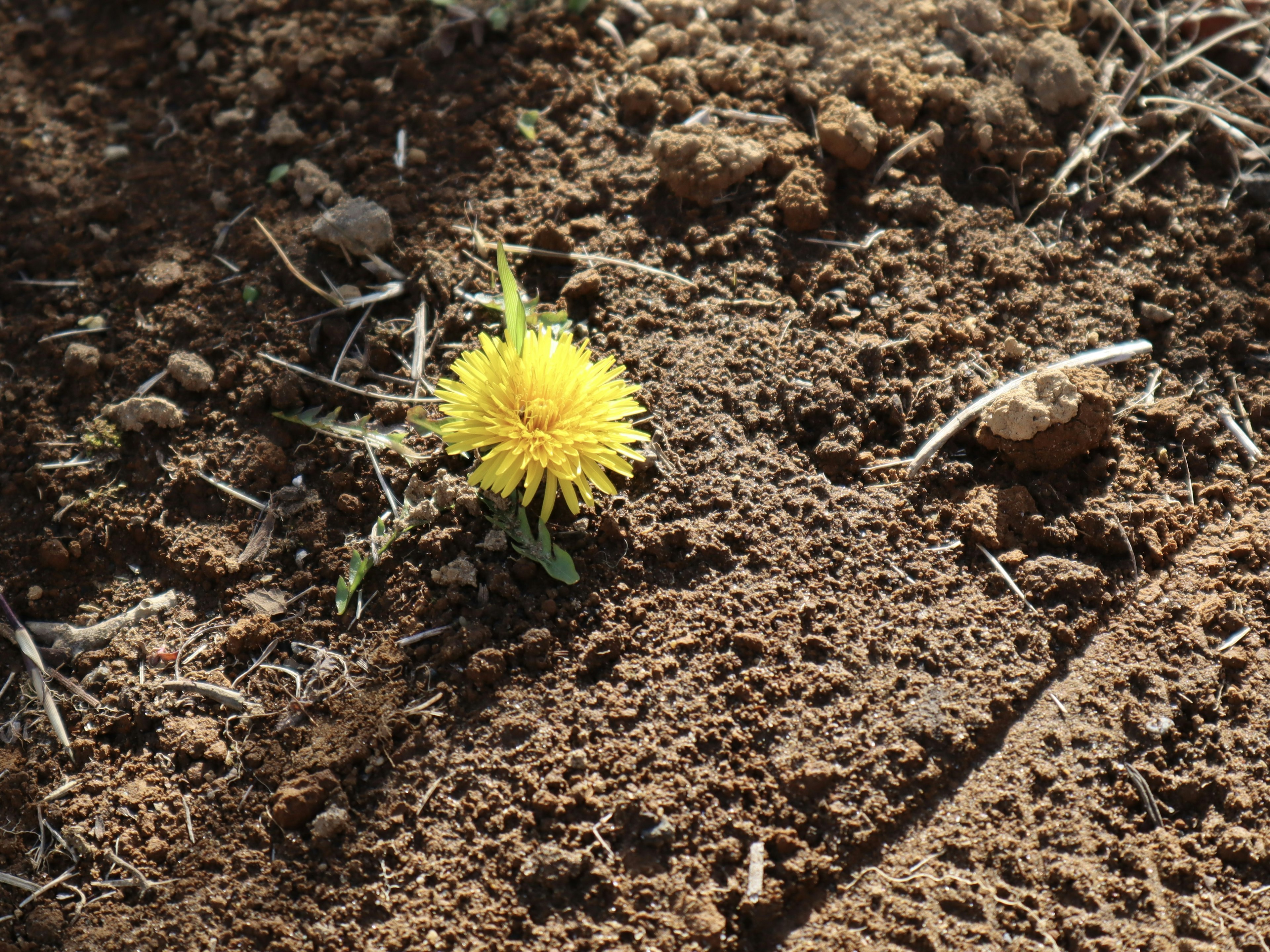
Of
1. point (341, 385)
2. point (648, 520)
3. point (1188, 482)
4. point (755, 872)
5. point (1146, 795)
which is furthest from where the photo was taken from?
point (341, 385)

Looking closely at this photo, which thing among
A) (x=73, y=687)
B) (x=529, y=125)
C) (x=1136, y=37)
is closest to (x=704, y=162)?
(x=529, y=125)

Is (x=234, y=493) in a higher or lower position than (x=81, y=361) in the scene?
lower

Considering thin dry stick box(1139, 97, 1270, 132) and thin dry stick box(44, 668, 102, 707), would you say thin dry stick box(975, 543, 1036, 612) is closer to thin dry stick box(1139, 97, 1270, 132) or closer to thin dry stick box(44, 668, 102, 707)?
thin dry stick box(1139, 97, 1270, 132)

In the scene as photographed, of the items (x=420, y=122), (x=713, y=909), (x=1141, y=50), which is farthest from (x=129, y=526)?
(x=1141, y=50)

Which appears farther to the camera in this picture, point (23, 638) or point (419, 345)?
point (419, 345)

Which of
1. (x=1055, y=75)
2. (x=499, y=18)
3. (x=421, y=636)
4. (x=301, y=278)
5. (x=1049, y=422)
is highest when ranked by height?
(x=499, y=18)

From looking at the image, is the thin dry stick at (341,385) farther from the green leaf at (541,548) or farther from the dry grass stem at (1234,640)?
the dry grass stem at (1234,640)

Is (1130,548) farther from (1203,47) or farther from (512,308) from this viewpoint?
(1203,47)

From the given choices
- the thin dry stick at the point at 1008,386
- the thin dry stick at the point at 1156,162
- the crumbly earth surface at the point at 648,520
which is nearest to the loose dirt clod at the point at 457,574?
the crumbly earth surface at the point at 648,520
